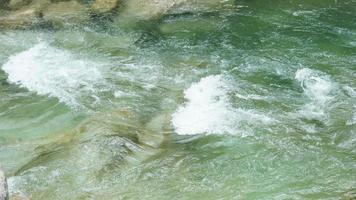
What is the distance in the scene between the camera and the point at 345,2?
12984 mm

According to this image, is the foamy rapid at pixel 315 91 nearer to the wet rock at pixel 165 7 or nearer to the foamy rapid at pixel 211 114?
the foamy rapid at pixel 211 114

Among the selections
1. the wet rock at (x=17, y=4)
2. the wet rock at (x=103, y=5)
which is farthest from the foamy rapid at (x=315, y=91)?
the wet rock at (x=17, y=4)

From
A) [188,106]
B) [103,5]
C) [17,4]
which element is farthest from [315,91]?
[17,4]

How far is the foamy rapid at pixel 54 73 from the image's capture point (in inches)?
400

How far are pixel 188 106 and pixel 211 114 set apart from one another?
0.59 m

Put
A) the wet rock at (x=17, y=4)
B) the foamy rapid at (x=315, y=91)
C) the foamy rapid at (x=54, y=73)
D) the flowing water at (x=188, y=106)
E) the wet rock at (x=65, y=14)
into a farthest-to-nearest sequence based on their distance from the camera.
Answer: the wet rock at (x=17, y=4) < the wet rock at (x=65, y=14) < the foamy rapid at (x=54, y=73) < the foamy rapid at (x=315, y=91) < the flowing water at (x=188, y=106)

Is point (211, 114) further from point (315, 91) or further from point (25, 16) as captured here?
point (25, 16)

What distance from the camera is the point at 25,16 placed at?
13.9m

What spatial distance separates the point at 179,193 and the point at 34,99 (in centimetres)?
441

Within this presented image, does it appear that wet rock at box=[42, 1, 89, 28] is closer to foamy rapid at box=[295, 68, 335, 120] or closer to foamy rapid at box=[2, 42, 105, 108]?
foamy rapid at box=[2, 42, 105, 108]

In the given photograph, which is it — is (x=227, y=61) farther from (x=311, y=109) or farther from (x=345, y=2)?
(x=345, y=2)

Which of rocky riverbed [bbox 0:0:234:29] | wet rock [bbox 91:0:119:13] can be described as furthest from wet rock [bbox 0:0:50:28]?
wet rock [bbox 91:0:119:13]

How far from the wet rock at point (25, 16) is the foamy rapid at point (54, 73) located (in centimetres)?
173

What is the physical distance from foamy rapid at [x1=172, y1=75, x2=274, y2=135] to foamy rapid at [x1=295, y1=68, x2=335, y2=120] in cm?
80
